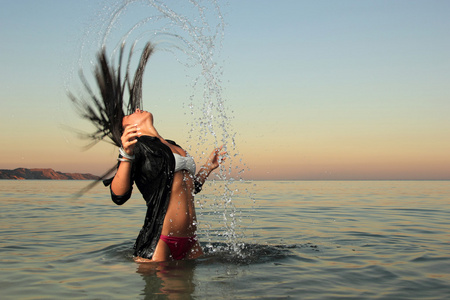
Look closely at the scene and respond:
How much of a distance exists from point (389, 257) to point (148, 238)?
4.05 meters

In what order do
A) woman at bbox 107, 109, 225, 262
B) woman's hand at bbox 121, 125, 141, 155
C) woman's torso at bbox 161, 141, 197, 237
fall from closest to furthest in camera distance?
1. woman's hand at bbox 121, 125, 141, 155
2. woman at bbox 107, 109, 225, 262
3. woman's torso at bbox 161, 141, 197, 237

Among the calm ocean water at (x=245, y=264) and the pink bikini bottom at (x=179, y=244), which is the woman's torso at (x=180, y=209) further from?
the calm ocean water at (x=245, y=264)

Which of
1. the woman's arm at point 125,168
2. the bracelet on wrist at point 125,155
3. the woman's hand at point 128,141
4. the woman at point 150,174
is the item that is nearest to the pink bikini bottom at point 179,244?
the woman at point 150,174

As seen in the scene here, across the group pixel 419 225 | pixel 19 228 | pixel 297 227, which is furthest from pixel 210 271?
pixel 419 225

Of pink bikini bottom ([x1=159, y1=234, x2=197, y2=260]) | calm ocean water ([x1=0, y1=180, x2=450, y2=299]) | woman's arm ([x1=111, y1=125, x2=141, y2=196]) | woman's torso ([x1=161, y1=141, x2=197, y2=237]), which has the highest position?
woman's arm ([x1=111, y1=125, x2=141, y2=196])

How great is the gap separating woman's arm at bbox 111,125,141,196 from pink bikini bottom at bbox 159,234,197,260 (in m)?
0.79

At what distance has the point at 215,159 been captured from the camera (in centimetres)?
673

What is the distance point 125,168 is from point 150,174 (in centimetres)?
34

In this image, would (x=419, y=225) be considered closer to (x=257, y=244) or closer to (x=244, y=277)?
(x=257, y=244)

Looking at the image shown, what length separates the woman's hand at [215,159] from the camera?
6629 millimetres

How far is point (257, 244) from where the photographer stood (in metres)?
8.11

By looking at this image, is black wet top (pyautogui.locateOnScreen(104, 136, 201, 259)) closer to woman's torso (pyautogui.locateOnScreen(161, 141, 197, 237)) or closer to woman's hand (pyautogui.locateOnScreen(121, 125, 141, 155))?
woman's torso (pyautogui.locateOnScreen(161, 141, 197, 237))

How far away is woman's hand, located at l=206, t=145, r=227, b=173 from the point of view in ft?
21.7

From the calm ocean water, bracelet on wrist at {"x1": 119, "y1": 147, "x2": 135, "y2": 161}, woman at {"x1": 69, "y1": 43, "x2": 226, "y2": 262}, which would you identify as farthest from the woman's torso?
bracelet on wrist at {"x1": 119, "y1": 147, "x2": 135, "y2": 161}
